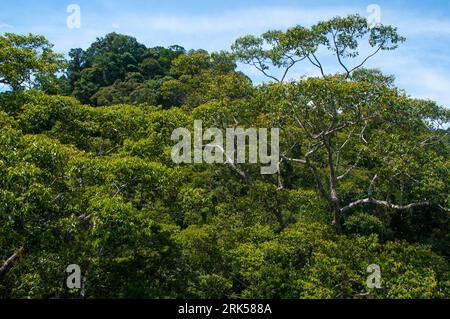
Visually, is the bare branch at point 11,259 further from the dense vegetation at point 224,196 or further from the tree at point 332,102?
the tree at point 332,102

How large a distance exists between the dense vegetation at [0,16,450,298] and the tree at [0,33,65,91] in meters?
0.04

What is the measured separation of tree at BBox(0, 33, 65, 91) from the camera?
38.2ft

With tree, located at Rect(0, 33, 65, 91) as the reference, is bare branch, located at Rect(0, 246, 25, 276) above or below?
below

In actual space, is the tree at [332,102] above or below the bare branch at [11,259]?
above

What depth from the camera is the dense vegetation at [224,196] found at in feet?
27.0

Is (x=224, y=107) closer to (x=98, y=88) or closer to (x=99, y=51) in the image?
(x=98, y=88)

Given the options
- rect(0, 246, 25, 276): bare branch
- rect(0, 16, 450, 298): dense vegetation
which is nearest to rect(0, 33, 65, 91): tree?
rect(0, 16, 450, 298): dense vegetation

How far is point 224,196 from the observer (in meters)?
14.8

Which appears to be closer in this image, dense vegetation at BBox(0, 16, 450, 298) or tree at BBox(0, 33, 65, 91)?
dense vegetation at BBox(0, 16, 450, 298)

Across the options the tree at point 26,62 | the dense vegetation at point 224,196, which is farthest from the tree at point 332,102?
the tree at point 26,62

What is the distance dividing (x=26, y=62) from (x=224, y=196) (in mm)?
7067

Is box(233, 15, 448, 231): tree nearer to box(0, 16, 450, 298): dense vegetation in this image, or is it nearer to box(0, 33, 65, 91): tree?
box(0, 16, 450, 298): dense vegetation

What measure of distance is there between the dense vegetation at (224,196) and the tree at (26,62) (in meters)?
0.04

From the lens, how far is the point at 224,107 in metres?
14.1
